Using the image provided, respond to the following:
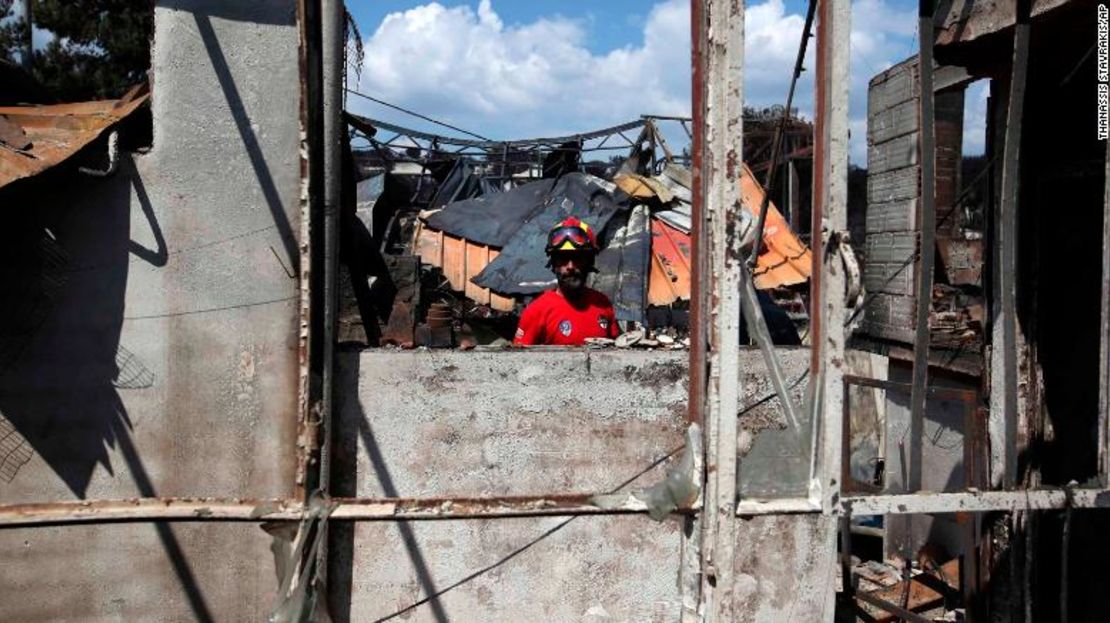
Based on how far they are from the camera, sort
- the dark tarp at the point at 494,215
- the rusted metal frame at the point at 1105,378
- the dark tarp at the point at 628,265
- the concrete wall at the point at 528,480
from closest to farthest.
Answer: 1. the rusted metal frame at the point at 1105,378
2. the concrete wall at the point at 528,480
3. the dark tarp at the point at 628,265
4. the dark tarp at the point at 494,215

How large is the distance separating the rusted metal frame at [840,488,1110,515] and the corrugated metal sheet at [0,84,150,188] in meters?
2.85

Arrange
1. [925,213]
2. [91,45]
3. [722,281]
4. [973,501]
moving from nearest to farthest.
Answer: [722,281], [973,501], [925,213], [91,45]

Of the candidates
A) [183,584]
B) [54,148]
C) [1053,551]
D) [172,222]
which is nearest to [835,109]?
[172,222]

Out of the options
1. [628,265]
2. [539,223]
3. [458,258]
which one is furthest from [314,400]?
[458,258]

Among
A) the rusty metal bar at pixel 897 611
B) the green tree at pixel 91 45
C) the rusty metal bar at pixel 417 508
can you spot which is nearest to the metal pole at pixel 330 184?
the rusty metal bar at pixel 417 508

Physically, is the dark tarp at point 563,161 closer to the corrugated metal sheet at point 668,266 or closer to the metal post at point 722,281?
the corrugated metal sheet at point 668,266

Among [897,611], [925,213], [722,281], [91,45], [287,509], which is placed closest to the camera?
[722,281]

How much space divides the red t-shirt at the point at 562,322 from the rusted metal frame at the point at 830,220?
6.33 ft

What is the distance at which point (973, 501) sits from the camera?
2811 mm

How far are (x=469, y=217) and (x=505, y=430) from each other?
8.47 m

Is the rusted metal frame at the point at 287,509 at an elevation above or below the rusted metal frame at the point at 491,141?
below

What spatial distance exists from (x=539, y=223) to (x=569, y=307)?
21.5ft

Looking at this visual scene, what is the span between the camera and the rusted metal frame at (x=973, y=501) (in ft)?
8.91

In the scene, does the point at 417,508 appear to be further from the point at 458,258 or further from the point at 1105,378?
the point at 458,258
